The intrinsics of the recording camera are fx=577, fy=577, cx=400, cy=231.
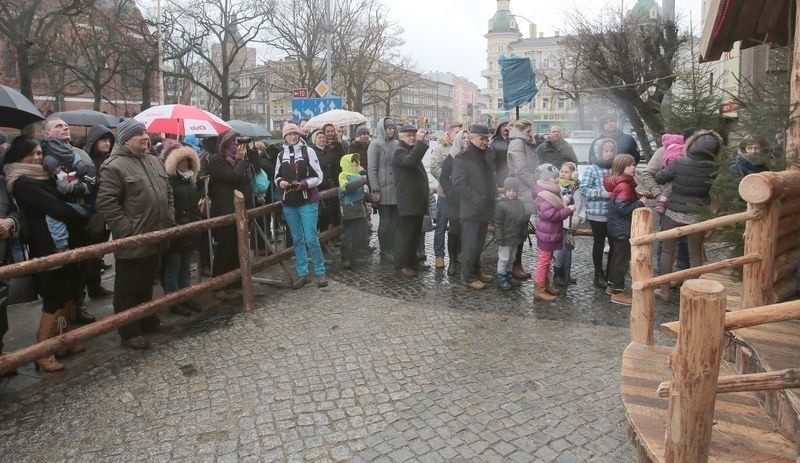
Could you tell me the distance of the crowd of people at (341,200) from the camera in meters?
4.82

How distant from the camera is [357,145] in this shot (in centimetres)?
877

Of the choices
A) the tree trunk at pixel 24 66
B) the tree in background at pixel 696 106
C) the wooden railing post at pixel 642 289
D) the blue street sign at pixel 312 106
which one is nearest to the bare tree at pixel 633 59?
the tree in background at pixel 696 106

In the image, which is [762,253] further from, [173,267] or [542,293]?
[173,267]

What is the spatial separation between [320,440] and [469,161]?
388 cm

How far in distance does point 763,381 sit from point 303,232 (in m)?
5.34

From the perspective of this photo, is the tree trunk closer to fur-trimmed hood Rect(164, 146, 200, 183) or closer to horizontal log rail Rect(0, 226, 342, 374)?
fur-trimmed hood Rect(164, 146, 200, 183)

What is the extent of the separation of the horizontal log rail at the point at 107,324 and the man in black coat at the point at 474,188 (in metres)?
2.30

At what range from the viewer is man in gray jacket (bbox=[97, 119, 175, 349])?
4.84 m

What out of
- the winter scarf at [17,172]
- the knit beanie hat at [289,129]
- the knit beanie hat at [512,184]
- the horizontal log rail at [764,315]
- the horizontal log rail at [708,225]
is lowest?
the horizontal log rail at [764,315]

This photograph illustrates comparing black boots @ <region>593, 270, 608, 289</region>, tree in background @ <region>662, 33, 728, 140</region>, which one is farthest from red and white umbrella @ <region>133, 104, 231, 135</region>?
tree in background @ <region>662, 33, 728, 140</region>

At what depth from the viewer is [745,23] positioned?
18.0 feet

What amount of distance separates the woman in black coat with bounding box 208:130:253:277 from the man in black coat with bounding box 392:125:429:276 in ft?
6.07

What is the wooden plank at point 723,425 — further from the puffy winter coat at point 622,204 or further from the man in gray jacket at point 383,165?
the man in gray jacket at point 383,165

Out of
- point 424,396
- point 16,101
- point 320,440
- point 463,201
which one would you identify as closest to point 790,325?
point 424,396
